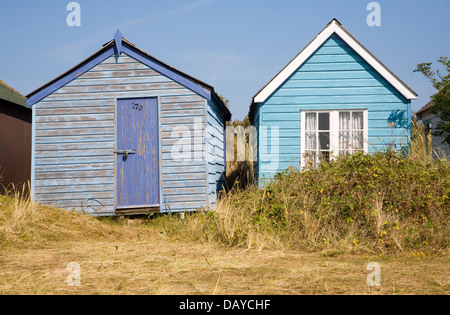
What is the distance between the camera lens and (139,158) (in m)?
10.4

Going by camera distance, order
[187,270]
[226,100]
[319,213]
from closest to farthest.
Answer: [187,270] → [319,213] → [226,100]

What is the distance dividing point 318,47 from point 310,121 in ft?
6.22

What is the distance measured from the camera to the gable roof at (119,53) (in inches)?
412

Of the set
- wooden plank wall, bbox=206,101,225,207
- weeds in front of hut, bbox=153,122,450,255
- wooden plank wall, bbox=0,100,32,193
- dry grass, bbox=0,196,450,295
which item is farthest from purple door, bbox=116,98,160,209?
wooden plank wall, bbox=0,100,32,193

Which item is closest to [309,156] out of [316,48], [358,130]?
[358,130]

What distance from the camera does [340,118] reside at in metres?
10.8

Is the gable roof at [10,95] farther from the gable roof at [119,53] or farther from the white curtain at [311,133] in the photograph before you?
the white curtain at [311,133]

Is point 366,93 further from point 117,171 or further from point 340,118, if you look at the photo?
point 117,171

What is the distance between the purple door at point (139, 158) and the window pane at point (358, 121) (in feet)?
16.3

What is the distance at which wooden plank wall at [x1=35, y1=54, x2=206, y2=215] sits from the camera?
34.0 feet

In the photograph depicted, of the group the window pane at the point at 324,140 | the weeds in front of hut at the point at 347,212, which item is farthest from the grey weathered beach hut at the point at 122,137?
the window pane at the point at 324,140

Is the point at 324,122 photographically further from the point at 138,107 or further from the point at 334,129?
the point at 138,107
